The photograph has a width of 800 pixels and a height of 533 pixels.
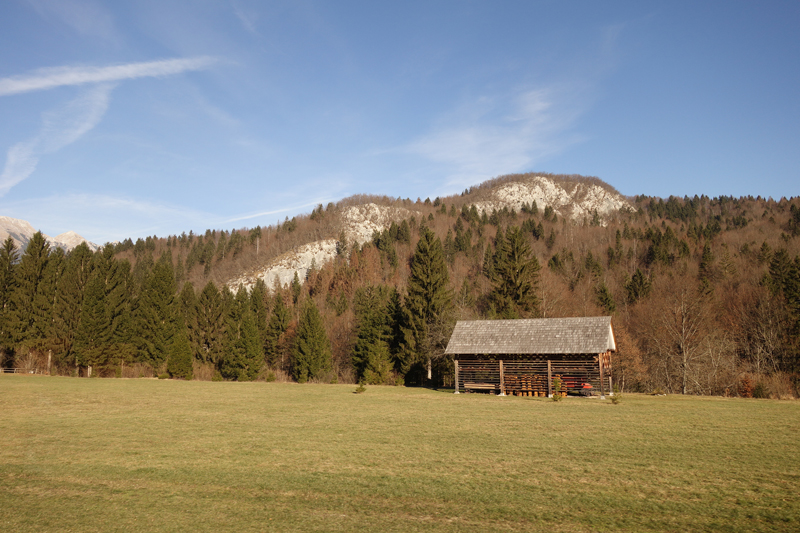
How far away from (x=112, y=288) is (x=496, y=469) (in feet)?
176

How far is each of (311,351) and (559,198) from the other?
439 feet

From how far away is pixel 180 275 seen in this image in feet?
339

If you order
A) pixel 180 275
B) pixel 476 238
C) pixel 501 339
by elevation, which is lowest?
pixel 501 339

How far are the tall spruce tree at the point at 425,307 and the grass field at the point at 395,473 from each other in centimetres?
2350

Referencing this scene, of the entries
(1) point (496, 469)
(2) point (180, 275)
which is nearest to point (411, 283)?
(1) point (496, 469)

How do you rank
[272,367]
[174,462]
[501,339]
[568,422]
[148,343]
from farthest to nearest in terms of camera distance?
→ [272,367] < [148,343] < [501,339] < [568,422] < [174,462]

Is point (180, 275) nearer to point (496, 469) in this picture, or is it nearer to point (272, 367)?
point (272, 367)

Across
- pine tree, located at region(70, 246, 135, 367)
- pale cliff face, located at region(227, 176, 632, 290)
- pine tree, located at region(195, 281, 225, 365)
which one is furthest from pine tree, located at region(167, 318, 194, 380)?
pale cliff face, located at region(227, 176, 632, 290)

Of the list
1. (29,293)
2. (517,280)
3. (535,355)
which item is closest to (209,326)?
(29,293)

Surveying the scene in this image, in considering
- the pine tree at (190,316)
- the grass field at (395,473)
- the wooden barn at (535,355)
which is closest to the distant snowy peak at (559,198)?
the pine tree at (190,316)

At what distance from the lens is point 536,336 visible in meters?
28.5

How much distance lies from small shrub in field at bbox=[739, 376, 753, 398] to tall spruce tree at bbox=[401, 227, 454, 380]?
2017 centimetres

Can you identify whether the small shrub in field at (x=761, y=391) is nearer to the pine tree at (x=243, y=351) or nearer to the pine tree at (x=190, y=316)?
the pine tree at (x=243, y=351)

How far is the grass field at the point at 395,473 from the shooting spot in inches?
251
